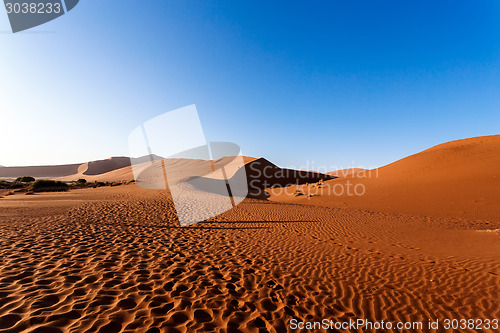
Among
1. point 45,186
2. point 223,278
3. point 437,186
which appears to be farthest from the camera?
point 45,186

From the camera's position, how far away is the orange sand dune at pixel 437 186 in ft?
59.2

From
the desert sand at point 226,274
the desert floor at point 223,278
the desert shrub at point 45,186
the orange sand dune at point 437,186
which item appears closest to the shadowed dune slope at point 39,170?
the desert shrub at point 45,186

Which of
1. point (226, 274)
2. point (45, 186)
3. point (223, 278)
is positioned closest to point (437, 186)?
point (226, 274)

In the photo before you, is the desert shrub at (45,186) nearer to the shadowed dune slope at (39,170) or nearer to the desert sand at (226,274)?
the desert sand at (226,274)

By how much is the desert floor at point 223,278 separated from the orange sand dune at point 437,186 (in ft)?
36.8

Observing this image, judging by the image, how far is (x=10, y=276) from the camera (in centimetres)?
418

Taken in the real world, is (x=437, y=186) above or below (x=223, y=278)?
above

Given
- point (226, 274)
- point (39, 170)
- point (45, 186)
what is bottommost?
point (226, 274)

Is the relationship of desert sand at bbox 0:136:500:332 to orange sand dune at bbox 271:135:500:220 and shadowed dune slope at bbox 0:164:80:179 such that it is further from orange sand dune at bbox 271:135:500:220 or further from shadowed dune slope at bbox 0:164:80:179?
shadowed dune slope at bbox 0:164:80:179

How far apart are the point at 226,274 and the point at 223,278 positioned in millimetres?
229

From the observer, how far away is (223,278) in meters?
4.88

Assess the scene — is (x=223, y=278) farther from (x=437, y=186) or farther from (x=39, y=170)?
(x=39, y=170)

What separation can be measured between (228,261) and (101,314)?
333 cm

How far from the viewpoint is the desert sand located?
333 centimetres
